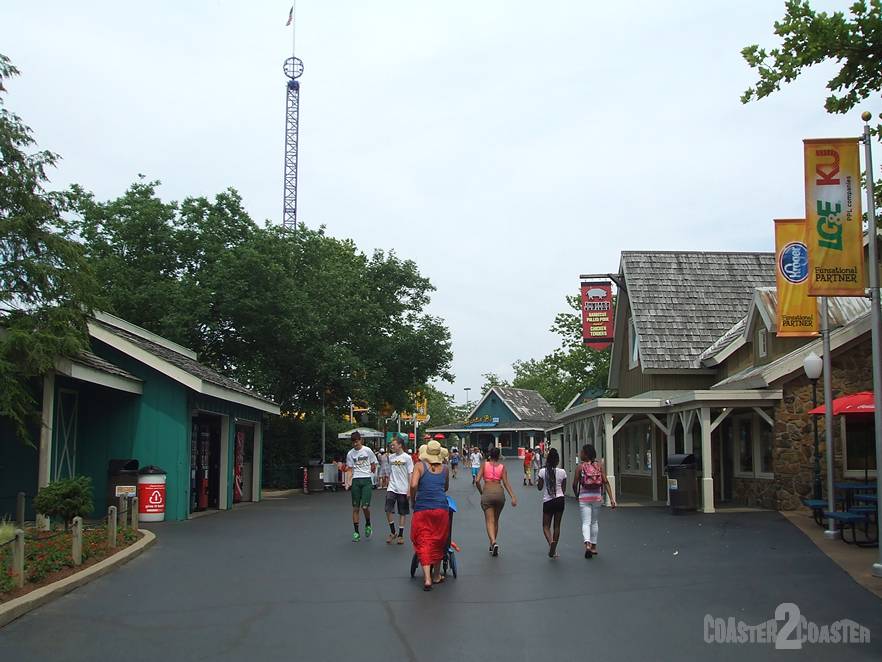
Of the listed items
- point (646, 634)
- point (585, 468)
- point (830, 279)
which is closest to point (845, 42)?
point (830, 279)

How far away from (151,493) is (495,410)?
66.8 metres

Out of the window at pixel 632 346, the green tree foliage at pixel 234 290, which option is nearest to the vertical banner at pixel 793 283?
the window at pixel 632 346

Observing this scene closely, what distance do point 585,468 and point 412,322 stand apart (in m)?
30.2

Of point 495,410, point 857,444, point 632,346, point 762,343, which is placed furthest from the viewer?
point 495,410

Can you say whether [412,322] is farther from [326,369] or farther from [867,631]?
[867,631]

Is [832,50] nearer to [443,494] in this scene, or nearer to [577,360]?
[443,494]

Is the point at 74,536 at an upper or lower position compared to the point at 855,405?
lower

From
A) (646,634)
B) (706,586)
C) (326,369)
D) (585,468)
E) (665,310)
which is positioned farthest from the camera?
(326,369)

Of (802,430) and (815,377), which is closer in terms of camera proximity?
(815,377)

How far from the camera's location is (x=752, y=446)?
22156 mm

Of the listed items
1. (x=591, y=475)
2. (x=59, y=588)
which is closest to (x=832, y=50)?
(x=591, y=475)

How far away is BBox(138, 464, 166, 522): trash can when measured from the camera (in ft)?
62.9

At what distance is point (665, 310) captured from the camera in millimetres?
27750

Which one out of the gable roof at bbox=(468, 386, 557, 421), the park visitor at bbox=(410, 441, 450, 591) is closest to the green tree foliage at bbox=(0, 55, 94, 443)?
the park visitor at bbox=(410, 441, 450, 591)
